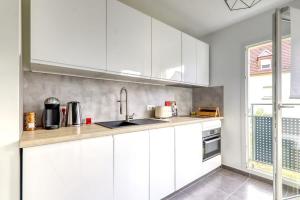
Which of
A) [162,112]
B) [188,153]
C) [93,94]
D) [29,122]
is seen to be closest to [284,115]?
[188,153]

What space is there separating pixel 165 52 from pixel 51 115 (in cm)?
155

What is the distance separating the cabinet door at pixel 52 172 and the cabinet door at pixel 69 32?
2.31 feet

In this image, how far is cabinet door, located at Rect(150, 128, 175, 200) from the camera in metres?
1.65

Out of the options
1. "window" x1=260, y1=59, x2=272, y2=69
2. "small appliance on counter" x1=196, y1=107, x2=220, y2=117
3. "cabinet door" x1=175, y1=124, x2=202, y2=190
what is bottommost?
"cabinet door" x1=175, y1=124, x2=202, y2=190

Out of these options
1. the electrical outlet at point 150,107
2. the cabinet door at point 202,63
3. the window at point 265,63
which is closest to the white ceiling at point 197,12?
the cabinet door at point 202,63

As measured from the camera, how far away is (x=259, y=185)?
216cm

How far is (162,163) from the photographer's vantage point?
1.73m

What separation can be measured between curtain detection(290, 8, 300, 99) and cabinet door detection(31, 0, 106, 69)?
1637 millimetres

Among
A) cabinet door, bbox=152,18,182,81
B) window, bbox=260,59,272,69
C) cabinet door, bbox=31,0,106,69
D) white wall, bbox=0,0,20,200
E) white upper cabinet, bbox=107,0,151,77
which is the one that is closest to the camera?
white wall, bbox=0,0,20,200

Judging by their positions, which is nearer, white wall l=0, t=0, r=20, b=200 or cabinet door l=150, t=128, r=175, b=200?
white wall l=0, t=0, r=20, b=200

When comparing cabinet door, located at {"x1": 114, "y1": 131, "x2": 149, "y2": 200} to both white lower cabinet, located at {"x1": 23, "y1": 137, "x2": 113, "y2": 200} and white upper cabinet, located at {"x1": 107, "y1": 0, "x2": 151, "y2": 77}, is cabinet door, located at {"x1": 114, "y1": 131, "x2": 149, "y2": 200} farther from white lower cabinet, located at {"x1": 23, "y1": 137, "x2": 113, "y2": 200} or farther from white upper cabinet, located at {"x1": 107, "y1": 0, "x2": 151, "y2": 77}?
white upper cabinet, located at {"x1": 107, "y1": 0, "x2": 151, "y2": 77}

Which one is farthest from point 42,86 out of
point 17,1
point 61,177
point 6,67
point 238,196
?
point 238,196

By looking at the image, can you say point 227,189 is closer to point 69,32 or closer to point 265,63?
point 265,63

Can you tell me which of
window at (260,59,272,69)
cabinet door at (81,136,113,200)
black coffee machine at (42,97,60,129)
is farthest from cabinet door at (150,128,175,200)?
window at (260,59,272,69)
